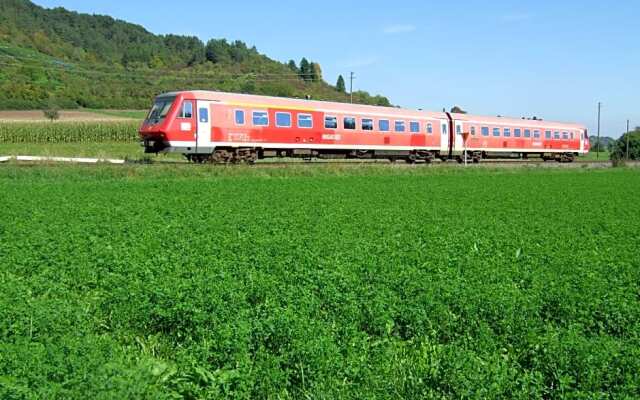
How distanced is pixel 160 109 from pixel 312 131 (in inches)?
311

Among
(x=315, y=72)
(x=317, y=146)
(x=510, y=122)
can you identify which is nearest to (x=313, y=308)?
(x=317, y=146)

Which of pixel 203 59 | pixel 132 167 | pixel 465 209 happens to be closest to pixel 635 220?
pixel 465 209

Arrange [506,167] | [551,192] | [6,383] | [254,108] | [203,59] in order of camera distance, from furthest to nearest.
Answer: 1. [203,59]
2. [506,167]
3. [254,108]
4. [551,192]
5. [6,383]

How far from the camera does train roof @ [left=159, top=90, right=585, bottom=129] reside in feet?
86.8

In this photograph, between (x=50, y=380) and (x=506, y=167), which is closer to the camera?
(x=50, y=380)

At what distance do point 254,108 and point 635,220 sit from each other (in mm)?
17285

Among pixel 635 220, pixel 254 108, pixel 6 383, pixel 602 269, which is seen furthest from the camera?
pixel 254 108

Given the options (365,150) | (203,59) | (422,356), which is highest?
(203,59)

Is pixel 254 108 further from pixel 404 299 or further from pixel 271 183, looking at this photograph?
pixel 404 299

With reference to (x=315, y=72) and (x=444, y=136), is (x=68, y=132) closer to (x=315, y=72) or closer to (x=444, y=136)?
Result: (x=444, y=136)

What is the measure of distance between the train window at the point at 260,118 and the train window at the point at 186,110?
129 inches

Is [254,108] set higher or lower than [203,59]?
lower

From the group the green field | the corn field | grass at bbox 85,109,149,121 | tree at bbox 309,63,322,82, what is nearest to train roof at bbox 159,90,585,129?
the green field

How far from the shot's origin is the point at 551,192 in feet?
79.6
